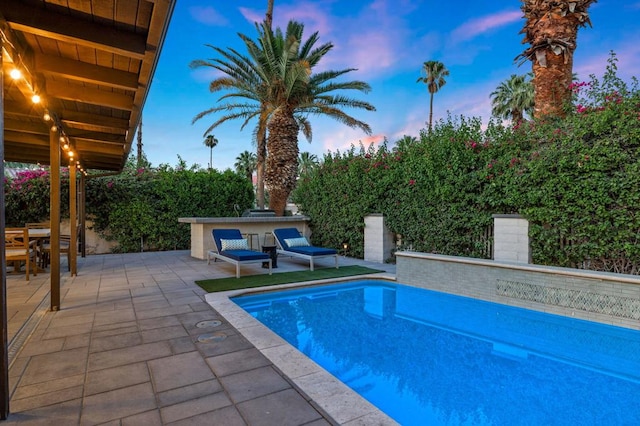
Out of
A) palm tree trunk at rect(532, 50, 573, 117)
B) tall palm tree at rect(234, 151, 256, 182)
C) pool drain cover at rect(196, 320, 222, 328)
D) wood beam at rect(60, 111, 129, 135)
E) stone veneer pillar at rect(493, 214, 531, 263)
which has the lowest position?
pool drain cover at rect(196, 320, 222, 328)

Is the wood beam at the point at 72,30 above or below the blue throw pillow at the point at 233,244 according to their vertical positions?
above

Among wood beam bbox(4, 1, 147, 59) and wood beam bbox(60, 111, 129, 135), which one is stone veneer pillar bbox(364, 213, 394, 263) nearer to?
wood beam bbox(60, 111, 129, 135)

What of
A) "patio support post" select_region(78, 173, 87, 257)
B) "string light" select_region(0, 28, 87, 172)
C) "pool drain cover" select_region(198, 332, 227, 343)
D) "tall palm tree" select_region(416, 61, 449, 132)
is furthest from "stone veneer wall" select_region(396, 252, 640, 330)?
"tall palm tree" select_region(416, 61, 449, 132)

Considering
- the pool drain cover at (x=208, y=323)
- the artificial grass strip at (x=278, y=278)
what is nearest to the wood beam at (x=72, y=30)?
the pool drain cover at (x=208, y=323)

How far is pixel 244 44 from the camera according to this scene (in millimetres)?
13016

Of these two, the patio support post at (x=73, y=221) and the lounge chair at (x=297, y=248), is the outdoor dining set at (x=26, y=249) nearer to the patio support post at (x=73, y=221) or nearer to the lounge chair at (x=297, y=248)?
the patio support post at (x=73, y=221)

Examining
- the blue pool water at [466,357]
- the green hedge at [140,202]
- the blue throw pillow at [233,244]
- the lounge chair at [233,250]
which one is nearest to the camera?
the blue pool water at [466,357]

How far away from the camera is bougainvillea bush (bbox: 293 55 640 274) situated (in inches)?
216

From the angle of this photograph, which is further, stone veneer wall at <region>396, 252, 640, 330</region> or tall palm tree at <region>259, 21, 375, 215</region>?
tall palm tree at <region>259, 21, 375, 215</region>

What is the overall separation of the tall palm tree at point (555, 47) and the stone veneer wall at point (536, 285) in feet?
12.0

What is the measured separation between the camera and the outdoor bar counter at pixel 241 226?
429 inches

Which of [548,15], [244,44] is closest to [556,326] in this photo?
[548,15]

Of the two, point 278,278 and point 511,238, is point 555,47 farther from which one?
point 278,278

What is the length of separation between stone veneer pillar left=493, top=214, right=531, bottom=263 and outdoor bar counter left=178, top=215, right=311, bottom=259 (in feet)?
23.6
